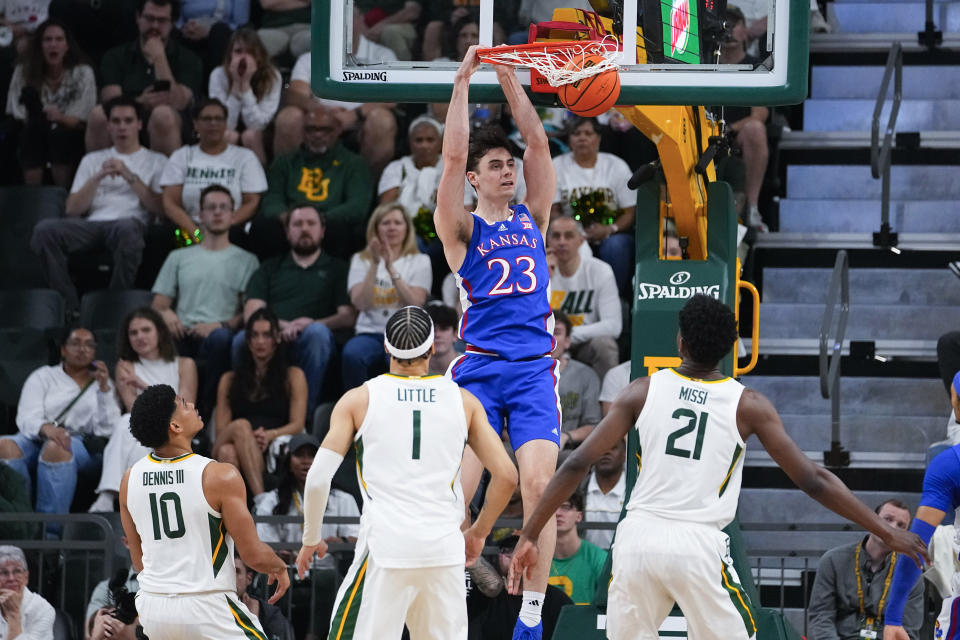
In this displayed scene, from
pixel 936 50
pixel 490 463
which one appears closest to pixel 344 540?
pixel 490 463

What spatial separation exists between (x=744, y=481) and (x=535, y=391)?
16.4ft

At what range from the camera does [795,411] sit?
12961 mm

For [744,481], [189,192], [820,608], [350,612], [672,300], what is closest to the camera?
[350,612]

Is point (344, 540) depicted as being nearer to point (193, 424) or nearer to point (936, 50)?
point (193, 424)

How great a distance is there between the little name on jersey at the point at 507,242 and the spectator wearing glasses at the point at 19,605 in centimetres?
407

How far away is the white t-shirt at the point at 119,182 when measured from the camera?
13.6 m

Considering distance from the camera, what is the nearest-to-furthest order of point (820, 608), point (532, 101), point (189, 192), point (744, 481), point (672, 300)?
1. point (532, 101)
2. point (672, 300)
3. point (820, 608)
4. point (744, 481)
5. point (189, 192)

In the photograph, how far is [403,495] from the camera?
22.0ft

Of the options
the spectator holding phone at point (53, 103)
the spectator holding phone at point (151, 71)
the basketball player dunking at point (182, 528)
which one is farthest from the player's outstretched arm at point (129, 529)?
the spectator holding phone at point (53, 103)

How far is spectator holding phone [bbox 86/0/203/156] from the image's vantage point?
14312 millimetres

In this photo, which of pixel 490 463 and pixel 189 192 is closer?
pixel 490 463

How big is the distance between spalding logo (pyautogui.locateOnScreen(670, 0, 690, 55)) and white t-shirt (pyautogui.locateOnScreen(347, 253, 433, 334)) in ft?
14.9

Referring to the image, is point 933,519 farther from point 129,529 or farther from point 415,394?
point 129,529

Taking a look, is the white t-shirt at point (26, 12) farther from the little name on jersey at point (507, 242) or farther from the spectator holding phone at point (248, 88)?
the little name on jersey at point (507, 242)
